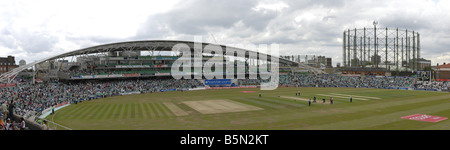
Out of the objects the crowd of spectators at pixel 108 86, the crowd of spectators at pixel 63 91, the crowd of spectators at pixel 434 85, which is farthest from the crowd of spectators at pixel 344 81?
the crowd of spectators at pixel 63 91

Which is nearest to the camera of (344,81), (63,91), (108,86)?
(63,91)

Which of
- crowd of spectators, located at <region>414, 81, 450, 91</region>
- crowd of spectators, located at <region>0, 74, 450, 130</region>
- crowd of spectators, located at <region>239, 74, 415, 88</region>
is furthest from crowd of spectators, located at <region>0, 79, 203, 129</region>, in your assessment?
crowd of spectators, located at <region>414, 81, 450, 91</region>

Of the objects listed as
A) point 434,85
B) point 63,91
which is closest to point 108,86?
point 63,91

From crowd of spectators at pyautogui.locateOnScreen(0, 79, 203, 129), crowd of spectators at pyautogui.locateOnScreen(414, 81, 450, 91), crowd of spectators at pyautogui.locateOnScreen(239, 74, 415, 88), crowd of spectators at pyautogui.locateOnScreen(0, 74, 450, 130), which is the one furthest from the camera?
crowd of spectators at pyautogui.locateOnScreen(239, 74, 415, 88)

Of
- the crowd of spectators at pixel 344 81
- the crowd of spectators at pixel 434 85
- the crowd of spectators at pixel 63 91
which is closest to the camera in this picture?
the crowd of spectators at pixel 63 91

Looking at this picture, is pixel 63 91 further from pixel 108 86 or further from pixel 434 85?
pixel 434 85

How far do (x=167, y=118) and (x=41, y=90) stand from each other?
113 feet

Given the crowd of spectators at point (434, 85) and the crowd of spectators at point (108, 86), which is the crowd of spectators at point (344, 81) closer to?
the crowd of spectators at point (108, 86)

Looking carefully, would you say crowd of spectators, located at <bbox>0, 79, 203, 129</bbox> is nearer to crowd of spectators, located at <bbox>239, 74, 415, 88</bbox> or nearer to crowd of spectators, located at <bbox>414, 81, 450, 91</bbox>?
crowd of spectators, located at <bbox>239, 74, 415, 88</bbox>

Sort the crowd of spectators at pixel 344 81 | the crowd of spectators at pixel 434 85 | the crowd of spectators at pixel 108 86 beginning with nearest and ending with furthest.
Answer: the crowd of spectators at pixel 108 86 → the crowd of spectators at pixel 434 85 → the crowd of spectators at pixel 344 81

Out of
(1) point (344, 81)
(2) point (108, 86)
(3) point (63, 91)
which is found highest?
(1) point (344, 81)

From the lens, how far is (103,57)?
74.4 m

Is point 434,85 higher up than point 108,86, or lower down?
lower down
